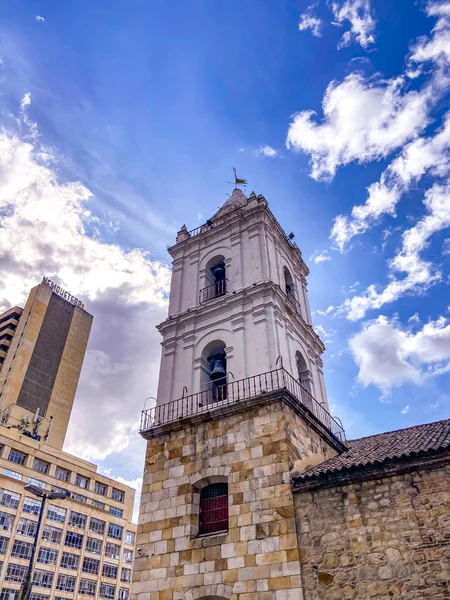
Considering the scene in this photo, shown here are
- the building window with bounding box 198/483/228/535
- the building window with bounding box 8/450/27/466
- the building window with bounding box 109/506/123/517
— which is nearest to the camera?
the building window with bounding box 198/483/228/535

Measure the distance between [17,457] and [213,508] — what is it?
39444mm

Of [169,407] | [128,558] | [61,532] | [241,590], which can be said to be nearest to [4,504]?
[61,532]

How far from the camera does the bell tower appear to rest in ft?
35.9

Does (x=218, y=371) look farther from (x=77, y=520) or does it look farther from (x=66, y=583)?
(x=77, y=520)

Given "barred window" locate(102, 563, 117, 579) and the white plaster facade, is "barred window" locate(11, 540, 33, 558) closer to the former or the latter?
"barred window" locate(102, 563, 117, 579)

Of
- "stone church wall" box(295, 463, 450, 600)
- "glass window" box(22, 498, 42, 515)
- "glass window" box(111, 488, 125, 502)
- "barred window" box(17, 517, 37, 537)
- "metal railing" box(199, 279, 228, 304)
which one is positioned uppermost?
"glass window" box(111, 488, 125, 502)

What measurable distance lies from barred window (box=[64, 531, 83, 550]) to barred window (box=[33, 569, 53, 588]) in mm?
3007

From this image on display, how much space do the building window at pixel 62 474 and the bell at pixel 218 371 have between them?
1573 inches

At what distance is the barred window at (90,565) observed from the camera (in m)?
46.3

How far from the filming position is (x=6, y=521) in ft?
135

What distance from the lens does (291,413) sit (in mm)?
12609

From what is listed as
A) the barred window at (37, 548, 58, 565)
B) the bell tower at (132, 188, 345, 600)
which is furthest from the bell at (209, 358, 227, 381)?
the barred window at (37, 548, 58, 565)

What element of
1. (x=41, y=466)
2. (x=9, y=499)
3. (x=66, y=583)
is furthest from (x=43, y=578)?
(x=41, y=466)

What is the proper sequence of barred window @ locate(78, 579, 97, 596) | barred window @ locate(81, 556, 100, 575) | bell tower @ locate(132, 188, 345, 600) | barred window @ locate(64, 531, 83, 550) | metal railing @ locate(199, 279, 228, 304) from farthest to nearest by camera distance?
1. barred window @ locate(81, 556, 100, 575)
2. barred window @ locate(64, 531, 83, 550)
3. barred window @ locate(78, 579, 97, 596)
4. metal railing @ locate(199, 279, 228, 304)
5. bell tower @ locate(132, 188, 345, 600)
